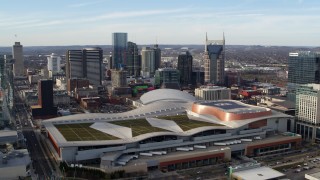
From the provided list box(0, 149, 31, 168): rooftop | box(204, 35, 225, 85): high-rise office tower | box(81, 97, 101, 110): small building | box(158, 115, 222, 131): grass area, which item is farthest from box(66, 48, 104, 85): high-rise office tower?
box(0, 149, 31, 168): rooftop

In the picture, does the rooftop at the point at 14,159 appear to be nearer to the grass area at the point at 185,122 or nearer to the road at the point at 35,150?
the road at the point at 35,150

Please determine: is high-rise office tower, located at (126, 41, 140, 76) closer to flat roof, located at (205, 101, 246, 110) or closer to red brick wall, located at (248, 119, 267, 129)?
flat roof, located at (205, 101, 246, 110)

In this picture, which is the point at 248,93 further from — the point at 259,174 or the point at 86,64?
the point at 259,174

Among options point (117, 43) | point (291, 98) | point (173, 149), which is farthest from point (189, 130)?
point (117, 43)

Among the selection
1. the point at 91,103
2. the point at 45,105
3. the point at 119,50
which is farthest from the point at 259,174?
the point at 119,50

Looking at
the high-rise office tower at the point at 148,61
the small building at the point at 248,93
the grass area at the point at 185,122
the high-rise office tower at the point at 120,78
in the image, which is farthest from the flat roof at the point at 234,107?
the high-rise office tower at the point at 148,61

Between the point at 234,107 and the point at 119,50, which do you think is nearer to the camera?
the point at 234,107

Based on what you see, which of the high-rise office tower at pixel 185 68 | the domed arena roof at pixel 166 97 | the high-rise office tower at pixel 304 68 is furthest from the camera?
the high-rise office tower at pixel 185 68

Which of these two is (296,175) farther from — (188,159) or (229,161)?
(188,159)
